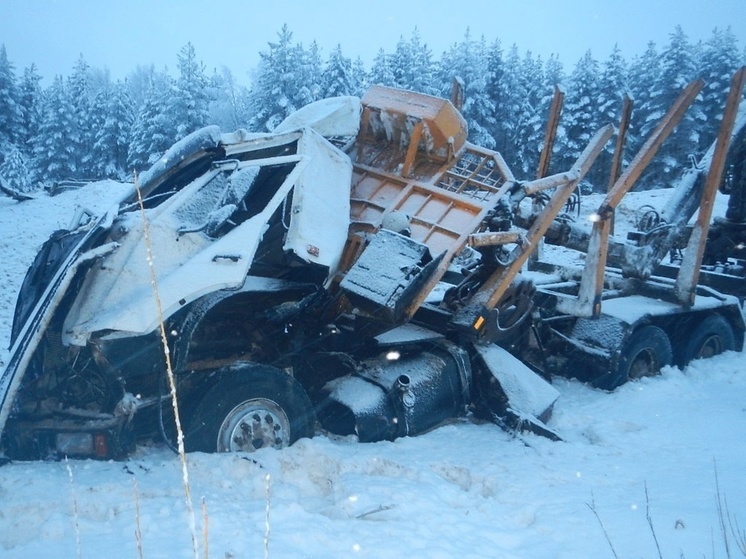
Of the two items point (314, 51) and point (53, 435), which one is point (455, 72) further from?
point (53, 435)

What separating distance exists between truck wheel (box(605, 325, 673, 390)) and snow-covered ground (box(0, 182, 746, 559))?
→ 124 centimetres

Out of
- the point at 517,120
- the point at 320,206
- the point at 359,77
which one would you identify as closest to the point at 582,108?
the point at 517,120

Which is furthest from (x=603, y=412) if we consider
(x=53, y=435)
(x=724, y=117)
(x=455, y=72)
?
(x=455, y=72)

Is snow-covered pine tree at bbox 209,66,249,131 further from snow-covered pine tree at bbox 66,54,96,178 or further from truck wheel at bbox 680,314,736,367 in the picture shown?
truck wheel at bbox 680,314,736,367

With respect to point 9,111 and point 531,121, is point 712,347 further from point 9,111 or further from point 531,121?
point 9,111

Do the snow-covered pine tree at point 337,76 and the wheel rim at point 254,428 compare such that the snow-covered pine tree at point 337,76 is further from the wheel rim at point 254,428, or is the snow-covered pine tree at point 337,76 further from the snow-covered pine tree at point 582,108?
the wheel rim at point 254,428

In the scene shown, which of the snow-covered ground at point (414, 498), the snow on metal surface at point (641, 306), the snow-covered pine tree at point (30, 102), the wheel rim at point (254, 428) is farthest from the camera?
the snow-covered pine tree at point (30, 102)

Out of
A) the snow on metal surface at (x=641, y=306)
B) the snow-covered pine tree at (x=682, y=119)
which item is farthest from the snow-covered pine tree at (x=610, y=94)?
the snow on metal surface at (x=641, y=306)

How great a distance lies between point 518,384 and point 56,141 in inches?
1635

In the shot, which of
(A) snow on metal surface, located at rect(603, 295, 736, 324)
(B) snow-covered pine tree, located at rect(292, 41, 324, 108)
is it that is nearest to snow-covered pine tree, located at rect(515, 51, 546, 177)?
(B) snow-covered pine tree, located at rect(292, 41, 324, 108)

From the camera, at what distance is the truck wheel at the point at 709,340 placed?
7.79 m

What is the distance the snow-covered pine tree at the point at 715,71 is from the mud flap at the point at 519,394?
32.6m

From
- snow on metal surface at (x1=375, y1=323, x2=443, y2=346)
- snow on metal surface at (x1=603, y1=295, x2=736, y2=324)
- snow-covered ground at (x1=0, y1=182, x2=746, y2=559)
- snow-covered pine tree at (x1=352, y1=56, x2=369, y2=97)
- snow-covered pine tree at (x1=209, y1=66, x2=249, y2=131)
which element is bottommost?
snow-covered ground at (x1=0, y1=182, x2=746, y2=559)

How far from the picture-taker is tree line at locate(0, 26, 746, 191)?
107 ft
